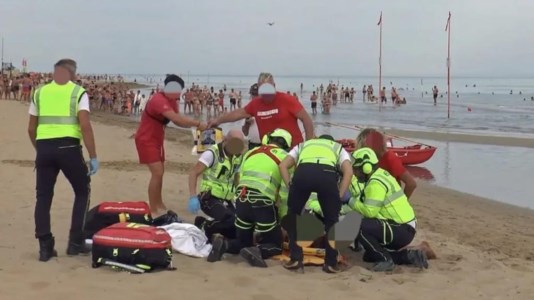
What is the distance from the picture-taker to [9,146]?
48.5ft

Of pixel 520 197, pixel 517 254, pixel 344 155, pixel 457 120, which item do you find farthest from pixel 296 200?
pixel 457 120

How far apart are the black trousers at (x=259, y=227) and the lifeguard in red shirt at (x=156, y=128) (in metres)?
1.50

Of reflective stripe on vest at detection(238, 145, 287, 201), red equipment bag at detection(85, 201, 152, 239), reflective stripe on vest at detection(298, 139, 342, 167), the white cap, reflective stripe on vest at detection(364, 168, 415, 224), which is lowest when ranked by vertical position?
red equipment bag at detection(85, 201, 152, 239)

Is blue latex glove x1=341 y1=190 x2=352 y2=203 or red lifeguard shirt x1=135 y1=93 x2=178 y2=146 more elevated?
red lifeguard shirt x1=135 y1=93 x2=178 y2=146

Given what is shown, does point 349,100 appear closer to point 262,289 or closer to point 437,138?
point 437,138

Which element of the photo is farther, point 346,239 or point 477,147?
point 477,147

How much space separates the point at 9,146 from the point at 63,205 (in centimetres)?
739

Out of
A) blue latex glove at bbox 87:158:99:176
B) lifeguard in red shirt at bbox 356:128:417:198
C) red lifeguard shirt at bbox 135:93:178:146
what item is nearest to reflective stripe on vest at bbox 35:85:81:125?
blue latex glove at bbox 87:158:99:176

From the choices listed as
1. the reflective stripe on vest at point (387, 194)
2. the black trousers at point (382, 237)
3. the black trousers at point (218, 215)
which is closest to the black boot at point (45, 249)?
the black trousers at point (218, 215)

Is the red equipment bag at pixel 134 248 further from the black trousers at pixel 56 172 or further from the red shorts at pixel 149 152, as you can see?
the red shorts at pixel 149 152

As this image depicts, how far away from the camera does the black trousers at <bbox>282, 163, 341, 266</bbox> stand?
212 inches

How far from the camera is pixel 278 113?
6.70m

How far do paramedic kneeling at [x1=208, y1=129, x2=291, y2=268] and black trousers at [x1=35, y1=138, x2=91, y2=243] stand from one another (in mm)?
1255

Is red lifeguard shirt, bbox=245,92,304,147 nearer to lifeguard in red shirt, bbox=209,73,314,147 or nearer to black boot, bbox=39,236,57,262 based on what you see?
lifeguard in red shirt, bbox=209,73,314,147
